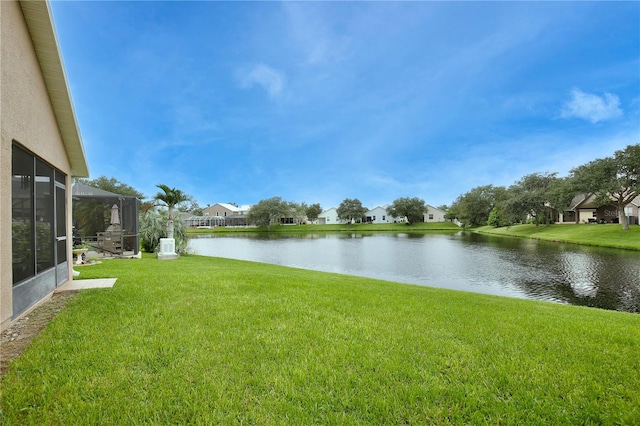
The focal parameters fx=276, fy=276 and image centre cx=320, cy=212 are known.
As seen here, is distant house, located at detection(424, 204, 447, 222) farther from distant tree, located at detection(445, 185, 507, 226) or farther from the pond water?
the pond water

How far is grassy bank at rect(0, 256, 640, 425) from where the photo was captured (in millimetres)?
2139

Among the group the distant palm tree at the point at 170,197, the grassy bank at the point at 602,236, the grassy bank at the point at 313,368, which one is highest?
the distant palm tree at the point at 170,197

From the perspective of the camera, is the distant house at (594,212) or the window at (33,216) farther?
the distant house at (594,212)

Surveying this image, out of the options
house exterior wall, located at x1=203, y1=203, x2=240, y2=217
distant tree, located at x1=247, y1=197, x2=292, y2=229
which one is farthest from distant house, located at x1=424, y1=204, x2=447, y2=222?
house exterior wall, located at x1=203, y1=203, x2=240, y2=217

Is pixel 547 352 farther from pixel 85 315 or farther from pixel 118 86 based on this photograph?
pixel 118 86

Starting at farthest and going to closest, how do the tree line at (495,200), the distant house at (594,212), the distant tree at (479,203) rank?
the distant tree at (479,203) < the distant house at (594,212) < the tree line at (495,200)

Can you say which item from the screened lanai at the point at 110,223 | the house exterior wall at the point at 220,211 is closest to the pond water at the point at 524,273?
the screened lanai at the point at 110,223

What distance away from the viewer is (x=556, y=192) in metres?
33.5

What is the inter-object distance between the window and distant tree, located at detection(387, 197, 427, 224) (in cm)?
6386

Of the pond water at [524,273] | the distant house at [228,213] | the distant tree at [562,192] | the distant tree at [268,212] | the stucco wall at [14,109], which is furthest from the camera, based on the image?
the distant house at [228,213]

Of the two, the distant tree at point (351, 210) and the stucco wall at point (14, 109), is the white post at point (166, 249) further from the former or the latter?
the distant tree at point (351, 210)

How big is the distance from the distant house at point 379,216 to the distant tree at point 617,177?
45.1 meters

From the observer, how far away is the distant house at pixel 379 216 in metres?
72.6

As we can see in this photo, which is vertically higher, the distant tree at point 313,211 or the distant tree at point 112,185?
the distant tree at point 112,185
